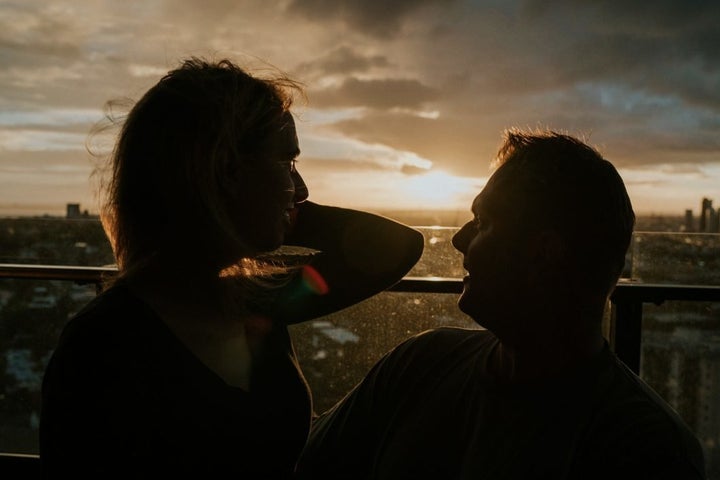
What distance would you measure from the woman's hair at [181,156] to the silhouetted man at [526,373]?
0.54m

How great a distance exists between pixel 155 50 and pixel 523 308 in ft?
3.84

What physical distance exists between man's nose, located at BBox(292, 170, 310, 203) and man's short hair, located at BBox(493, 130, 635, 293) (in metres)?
0.60

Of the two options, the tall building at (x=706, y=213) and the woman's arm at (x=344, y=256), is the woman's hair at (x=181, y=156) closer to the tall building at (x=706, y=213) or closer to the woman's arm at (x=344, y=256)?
the woman's arm at (x=344, y=256)

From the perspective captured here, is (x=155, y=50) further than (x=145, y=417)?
Answer: Yes

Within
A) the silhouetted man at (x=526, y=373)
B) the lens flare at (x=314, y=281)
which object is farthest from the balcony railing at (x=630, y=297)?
the silhouetted man at (x=526, y=373)

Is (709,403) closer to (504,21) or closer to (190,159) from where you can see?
(190,159)

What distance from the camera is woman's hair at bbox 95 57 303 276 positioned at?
123 cm

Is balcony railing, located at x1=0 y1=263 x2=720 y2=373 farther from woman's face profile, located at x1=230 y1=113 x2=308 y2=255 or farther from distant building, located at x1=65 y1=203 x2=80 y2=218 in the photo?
distant building, located at x1=65 y1=203 x2=80 y2=218

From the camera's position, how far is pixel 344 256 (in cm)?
171

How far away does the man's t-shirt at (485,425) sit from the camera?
96 cm

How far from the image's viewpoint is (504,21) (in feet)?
12.3

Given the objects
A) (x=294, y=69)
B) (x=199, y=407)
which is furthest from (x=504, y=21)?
(x=199, y=407)

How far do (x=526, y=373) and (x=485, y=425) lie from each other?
0.15 m

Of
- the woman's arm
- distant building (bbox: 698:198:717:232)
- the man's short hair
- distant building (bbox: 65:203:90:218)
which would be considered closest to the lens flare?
the woman's arm
